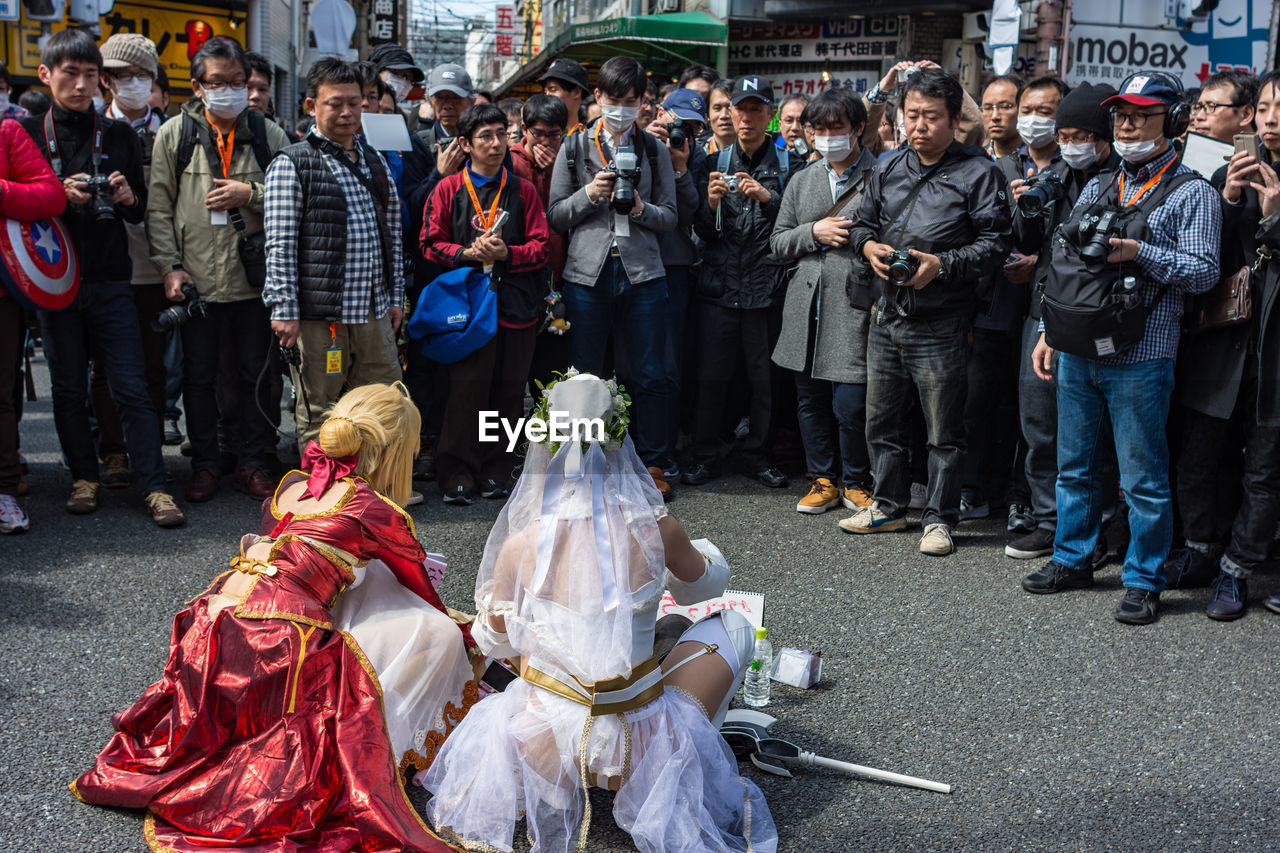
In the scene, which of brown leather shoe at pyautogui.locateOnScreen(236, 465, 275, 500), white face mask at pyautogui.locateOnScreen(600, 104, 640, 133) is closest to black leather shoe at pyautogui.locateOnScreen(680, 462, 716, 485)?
white face mask at pyautogui.locateOnScreen(600, 104, 640, 133)

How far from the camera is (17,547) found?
16.9 feet

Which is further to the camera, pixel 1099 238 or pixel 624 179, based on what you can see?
pixel 624 179

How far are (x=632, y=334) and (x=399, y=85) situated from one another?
10.1 feet

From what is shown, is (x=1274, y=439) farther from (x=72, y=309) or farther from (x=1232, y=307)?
(x=72, y=309)

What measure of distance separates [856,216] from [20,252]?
157 inches

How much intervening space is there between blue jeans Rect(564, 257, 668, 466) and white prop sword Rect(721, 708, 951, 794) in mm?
2824

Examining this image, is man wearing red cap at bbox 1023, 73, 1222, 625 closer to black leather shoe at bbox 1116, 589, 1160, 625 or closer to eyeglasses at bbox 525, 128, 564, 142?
black leather shoe at bbox 1116, 589, 1160, 625

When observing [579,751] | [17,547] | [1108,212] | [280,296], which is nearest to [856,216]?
[1108,212]

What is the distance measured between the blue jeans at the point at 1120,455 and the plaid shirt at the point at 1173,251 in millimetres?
101

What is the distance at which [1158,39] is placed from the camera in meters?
14.5

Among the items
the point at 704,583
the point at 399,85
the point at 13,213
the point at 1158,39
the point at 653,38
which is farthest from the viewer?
the point at 653,38

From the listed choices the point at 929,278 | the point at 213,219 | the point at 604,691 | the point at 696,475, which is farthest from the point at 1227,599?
the point at 213,219

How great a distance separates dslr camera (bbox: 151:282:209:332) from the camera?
5.58 m

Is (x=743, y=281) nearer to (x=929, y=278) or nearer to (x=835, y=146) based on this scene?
(x=835, y=146)
